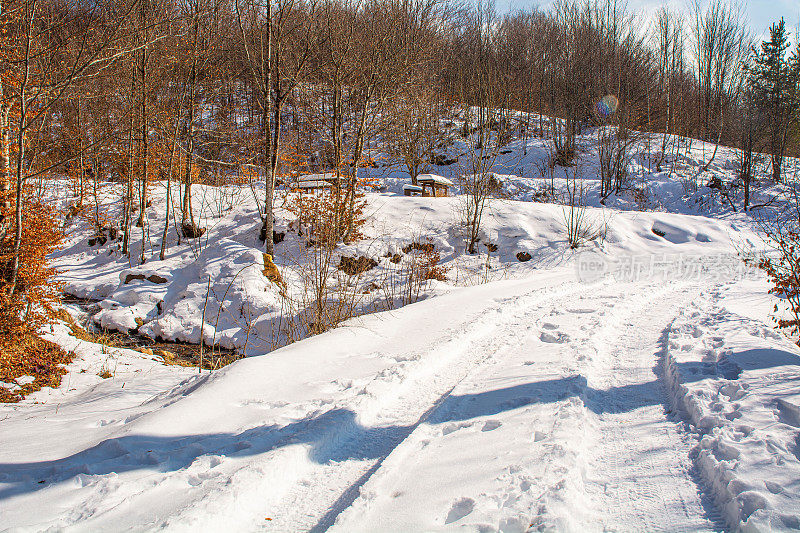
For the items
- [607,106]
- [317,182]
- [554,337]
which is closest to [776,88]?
[607,106]

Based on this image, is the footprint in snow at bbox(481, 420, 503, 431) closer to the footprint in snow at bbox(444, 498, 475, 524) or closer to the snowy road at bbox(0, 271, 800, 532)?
the snowy road at bbox(0, 271, 800, 532)

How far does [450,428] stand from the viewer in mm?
3055

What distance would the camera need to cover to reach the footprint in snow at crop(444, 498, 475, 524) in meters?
2.07

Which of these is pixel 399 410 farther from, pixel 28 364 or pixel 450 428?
pixel 28 364

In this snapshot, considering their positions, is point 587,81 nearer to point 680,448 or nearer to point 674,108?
point 674,108

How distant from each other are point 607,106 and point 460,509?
28.3 meters

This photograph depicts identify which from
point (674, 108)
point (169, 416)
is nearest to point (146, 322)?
point (169, 416)

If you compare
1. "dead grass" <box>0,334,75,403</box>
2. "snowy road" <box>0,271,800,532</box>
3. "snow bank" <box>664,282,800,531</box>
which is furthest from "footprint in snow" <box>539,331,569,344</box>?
"dead grass" <box>0,334,75,403</box>

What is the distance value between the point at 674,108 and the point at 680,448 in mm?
34091

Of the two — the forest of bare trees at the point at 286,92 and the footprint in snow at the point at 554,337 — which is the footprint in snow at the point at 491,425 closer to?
the footprint in snow at the point at 554,337

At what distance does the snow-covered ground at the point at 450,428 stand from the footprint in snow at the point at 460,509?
0.04ft

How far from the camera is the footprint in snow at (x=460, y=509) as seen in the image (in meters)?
2.07

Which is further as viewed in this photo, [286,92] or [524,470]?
[286,92]

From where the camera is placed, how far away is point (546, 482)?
2270 mm
